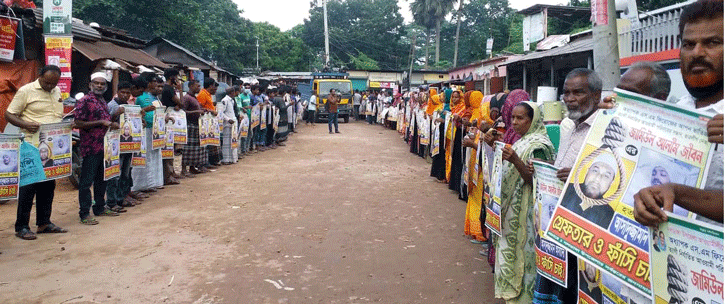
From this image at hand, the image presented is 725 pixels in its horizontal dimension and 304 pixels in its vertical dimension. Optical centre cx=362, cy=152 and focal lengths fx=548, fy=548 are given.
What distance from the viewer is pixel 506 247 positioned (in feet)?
11.9

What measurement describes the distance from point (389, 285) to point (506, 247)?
1015mm

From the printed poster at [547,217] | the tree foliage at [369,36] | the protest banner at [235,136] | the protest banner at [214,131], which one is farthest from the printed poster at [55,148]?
the tree foliage at [369,36]

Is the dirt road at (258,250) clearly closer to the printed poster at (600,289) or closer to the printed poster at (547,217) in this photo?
the printed poster at (547,217)

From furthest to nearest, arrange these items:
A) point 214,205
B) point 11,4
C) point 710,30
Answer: point 11,4, point 214,205, point 710,30

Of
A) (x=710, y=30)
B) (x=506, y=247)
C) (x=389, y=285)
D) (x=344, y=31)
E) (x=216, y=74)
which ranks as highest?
(x=344, y=31)

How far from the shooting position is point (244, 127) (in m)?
12.4

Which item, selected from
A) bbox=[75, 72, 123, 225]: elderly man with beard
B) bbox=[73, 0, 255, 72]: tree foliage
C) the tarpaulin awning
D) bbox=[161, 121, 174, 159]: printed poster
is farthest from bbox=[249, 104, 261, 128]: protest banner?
bbox=[73, 0, 255, 72]: tree foliage

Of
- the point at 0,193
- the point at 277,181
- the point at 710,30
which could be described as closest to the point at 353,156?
the point at 277,181

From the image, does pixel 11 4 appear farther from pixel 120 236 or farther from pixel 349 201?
pixel 349 201

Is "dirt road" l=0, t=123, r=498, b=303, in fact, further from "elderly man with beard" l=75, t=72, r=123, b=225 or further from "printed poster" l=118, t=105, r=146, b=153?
"printed poster" l=118, t=105, r=146, b=153

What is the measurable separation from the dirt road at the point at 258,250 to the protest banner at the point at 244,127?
3.42 meters

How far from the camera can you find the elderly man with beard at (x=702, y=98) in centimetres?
161

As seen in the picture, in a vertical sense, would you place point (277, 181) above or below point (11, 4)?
below

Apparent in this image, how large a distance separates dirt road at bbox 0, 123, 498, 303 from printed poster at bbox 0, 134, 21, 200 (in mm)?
547
